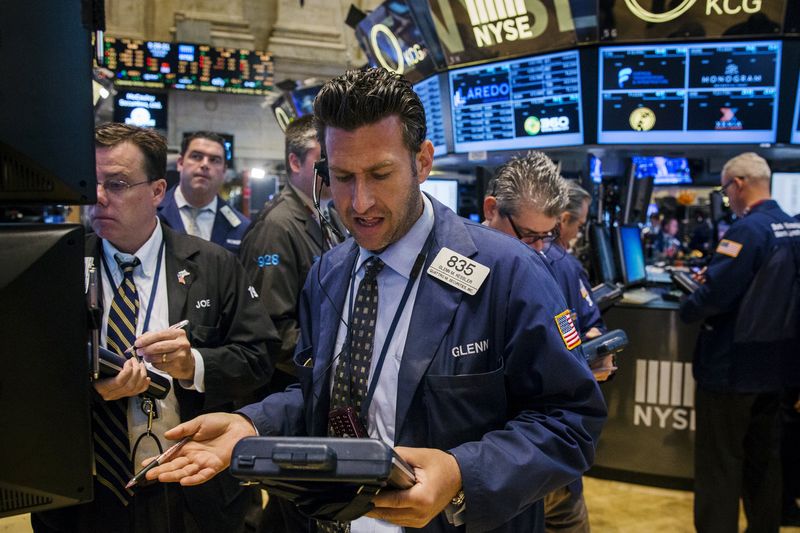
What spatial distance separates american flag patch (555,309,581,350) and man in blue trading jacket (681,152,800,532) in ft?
7.99

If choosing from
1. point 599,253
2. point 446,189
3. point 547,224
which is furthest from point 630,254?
point 547,224

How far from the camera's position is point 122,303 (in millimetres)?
1909

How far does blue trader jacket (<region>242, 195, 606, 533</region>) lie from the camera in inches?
48.8

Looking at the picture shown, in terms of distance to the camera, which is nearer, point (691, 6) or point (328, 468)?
point (328, 468)

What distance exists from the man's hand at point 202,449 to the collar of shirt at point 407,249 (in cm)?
46

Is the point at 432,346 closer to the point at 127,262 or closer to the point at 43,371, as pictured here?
the point at 43,371

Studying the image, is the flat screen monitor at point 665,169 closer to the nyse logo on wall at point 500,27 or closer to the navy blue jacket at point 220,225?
the nyse logo on wall at point 500,27

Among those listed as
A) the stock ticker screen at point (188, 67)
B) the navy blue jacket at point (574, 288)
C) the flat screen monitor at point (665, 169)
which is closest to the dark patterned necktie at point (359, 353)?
the navy blue jacket at point (574, 288)

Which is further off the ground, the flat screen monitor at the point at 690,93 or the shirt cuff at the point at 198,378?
the flat screen monitor at the point at 690,93

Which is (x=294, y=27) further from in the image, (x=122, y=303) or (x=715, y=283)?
(x=122, y=303)

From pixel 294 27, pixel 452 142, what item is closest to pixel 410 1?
pixel 452 142

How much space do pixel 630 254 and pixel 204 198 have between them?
3180 millimetres

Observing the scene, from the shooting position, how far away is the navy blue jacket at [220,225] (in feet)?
13.6

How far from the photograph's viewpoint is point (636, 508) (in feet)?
13.3
